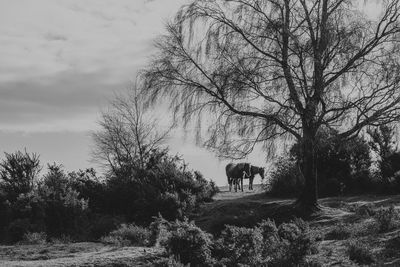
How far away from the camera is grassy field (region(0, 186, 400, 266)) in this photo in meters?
9.43

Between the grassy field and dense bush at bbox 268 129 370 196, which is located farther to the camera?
dense bush at bbox 268 129 370 196

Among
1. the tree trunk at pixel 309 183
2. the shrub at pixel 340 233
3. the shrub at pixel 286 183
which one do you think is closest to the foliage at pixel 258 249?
the shrub at pixel 340 233

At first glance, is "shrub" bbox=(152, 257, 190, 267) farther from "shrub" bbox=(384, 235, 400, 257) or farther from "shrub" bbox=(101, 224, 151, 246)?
"shrub" bbox=(384, 235, 400, 257)

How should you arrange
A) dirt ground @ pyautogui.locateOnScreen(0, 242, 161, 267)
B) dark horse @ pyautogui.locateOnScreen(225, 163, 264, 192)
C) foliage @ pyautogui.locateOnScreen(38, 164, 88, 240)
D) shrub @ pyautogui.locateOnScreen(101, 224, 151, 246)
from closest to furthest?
1. dirt ground @ pyautogui.locateOnScreen(0, 242, 161, 267)
2. shrub @ pyautogui.locateOnScreen(101, 224, 151, 246)
3. foliage @ pyautogui.locateOnScreen(38, 164, 88, 240)
4. dark horse @ pyautogui.locateOnScreen(225, 163, 264, 192)

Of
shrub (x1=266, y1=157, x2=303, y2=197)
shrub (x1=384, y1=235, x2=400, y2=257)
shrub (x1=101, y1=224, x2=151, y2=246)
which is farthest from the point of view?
shrub (x1=266, y1=157, x2=303, y2=197)

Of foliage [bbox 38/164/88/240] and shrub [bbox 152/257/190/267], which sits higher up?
foliage [bbox 38/164/88/240]

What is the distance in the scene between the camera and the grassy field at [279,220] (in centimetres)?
943

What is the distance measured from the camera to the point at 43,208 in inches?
721

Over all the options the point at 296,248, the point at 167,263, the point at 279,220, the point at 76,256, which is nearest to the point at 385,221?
the point at 296,248

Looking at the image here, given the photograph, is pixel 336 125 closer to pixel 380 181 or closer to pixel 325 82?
pixel 325 82

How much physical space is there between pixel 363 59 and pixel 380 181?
8.21 metres

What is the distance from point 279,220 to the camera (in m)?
18.3

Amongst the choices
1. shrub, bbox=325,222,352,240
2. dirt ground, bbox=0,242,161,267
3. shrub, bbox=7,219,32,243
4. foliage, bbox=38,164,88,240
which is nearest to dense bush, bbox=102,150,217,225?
foliage, bbox=38,164,88,240

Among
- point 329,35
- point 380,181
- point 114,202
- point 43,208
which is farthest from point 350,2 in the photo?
point 43,208
